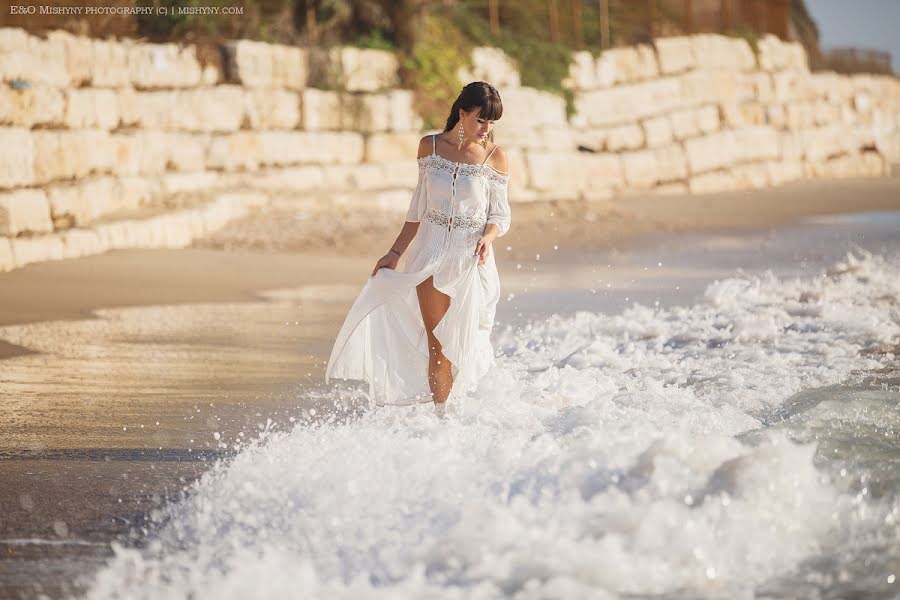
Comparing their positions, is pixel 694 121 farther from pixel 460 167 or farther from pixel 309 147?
pixel 460 167

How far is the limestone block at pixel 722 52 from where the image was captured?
25594 mm

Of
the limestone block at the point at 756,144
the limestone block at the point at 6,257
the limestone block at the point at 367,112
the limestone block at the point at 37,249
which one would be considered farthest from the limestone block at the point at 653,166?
the limestone block at the point at 6,257

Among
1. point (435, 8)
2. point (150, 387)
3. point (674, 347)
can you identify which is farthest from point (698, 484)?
point (435, 8)

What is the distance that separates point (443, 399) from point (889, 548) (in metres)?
2.59

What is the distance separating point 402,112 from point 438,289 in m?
11.6

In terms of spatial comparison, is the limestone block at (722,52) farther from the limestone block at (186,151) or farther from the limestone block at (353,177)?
the limestone block at (186,151)

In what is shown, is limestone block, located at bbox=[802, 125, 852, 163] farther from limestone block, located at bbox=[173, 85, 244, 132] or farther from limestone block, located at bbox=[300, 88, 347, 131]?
limestone block, located at bbox=[173, 85, 244, 132]

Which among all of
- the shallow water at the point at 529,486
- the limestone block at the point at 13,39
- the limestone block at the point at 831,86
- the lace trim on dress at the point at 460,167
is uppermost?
the limestone block at the point at 831,86

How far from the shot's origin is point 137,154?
1317 centimetres

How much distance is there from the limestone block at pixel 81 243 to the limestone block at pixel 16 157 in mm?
656

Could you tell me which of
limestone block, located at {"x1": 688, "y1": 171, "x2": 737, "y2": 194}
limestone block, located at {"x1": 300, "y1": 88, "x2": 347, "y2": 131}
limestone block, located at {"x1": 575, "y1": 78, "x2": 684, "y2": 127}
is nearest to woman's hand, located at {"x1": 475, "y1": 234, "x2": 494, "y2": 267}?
limestone block, located at {"x1": 300, "y1": 88, "x2": 347, "y2": 131}

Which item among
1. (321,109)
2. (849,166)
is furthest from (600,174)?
(849,166)

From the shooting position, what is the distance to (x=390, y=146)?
16938 mm

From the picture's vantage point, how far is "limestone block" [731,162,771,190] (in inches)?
985
